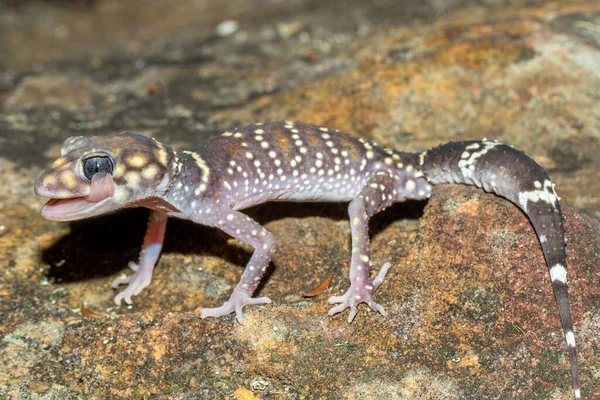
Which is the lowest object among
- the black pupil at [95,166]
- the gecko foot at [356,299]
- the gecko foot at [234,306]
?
the gecko foot at [234,306]

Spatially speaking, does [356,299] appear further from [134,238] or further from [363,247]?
[134,238]

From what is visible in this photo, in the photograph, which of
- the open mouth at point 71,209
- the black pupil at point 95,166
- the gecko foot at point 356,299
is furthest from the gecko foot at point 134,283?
the gecko foot at point 356,299

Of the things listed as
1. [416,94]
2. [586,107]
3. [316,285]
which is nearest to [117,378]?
[316,285]

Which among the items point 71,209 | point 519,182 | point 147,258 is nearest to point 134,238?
point 147,258

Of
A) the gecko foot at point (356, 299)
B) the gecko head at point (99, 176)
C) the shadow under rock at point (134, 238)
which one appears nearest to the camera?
the gecko head at point (99, 176)

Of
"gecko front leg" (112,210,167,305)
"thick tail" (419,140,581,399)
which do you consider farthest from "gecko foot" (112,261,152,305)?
"thick tail" (419,140,581,399)

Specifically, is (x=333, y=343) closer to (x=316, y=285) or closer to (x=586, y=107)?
(x=316, y=285)

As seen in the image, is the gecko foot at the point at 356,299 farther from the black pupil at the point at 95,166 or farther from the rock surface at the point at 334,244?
the black pupil at the point at 95,166
